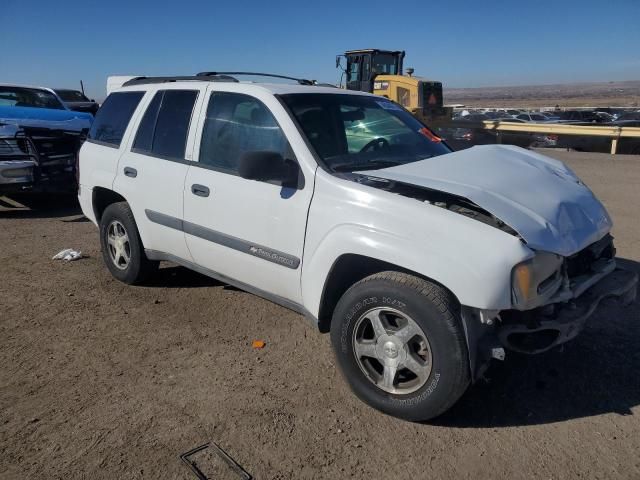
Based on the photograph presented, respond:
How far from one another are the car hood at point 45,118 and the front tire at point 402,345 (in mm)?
7580

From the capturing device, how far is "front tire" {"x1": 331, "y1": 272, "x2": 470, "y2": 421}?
9.22 ft

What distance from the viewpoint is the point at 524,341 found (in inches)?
115

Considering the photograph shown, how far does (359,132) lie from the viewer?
4.07 meters

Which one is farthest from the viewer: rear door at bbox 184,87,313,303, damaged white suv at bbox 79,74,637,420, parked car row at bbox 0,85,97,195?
parked car row at bbox 0,85,97,195

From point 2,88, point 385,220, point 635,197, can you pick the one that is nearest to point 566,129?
point 635,197

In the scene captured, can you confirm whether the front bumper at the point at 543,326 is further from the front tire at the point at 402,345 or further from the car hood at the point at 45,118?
the car hood at the point at 45,118

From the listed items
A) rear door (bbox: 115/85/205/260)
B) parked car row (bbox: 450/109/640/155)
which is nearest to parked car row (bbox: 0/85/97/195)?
rear door (bbox: 115/85/205/260)

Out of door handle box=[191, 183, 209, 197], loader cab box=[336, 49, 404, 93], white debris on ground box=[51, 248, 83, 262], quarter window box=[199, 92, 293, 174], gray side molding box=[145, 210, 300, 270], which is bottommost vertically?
white debris on ground box=[51, 248, 83, 262]

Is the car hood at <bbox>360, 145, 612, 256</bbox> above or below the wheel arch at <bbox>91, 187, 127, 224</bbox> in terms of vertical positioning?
above

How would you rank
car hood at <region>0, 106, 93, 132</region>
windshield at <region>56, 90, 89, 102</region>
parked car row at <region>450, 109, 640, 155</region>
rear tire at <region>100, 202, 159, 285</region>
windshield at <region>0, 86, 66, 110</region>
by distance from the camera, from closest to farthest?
1. rear tire at <region>100, 202, 159, 285</region>
2. car hood at <region>0, 106, 93, 132</region>
3. windshield at <region>0, 86, 66, 110</region>
4. windshield at <region>56, 90, 89, 102</region>
5. parked car row at <region>450, 109, 640, 155</region>

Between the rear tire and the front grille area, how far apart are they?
3.51 meters

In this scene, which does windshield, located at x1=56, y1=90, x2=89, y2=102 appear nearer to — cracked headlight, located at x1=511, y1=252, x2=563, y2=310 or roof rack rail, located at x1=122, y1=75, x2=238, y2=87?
roof rack rail, located at x1=122, y1=75, x2=238, y2=87

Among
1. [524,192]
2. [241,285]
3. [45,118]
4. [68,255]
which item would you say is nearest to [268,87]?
[241,285]

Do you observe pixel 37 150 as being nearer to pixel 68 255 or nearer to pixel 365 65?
pixel 68 255
